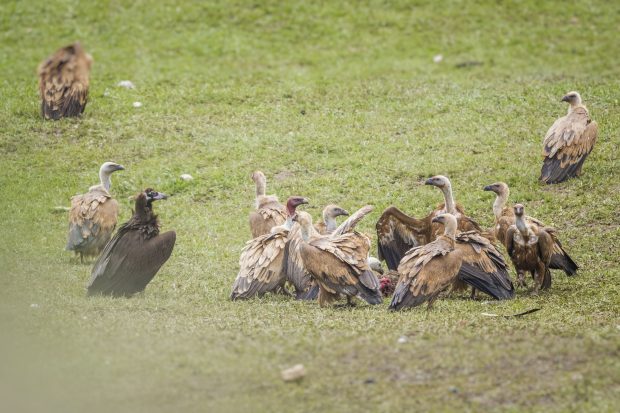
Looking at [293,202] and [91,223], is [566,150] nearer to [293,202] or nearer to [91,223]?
[293,202]

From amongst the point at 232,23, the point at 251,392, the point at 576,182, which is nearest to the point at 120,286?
the point at 251,392

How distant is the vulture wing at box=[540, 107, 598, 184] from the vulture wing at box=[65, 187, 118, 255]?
22.8 ft

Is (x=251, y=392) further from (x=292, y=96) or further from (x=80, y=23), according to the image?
(x=80, y=23)

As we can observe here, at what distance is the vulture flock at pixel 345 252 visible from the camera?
11.5m

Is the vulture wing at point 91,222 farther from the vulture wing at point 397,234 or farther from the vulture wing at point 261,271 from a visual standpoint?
the vulture wing at point 397,234

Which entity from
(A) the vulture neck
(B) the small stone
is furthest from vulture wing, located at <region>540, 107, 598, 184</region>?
(B) the small stone

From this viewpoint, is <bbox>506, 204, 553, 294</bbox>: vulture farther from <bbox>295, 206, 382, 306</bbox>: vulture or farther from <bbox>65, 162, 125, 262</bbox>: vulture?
<bbox>65, 162, 125, 262</bbox>: vulture

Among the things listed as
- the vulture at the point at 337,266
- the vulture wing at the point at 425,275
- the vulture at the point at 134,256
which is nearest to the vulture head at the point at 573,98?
the vulture wing at the point at 425,275

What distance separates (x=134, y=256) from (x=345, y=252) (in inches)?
101

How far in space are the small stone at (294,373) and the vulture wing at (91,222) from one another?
5.96 meters

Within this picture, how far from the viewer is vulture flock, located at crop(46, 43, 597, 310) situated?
37.8 ft

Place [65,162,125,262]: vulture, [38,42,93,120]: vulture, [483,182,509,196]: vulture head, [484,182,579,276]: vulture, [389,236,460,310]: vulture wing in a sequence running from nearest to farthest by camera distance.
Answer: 1. [389,236,460,310]: vulture wing
2. [484,182,579,276]: vulture
3. [65,162,125,262]: vulture
4. [483,182,509,196]: vulture head
5. [38,42,93,120]: vulture

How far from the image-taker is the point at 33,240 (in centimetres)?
1502

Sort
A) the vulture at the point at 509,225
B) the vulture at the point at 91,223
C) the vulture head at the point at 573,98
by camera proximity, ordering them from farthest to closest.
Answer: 1. the vulture head at the point at 573,98
2. the vulture at the point at 91,223
3. the vulture at the point at 509,225
